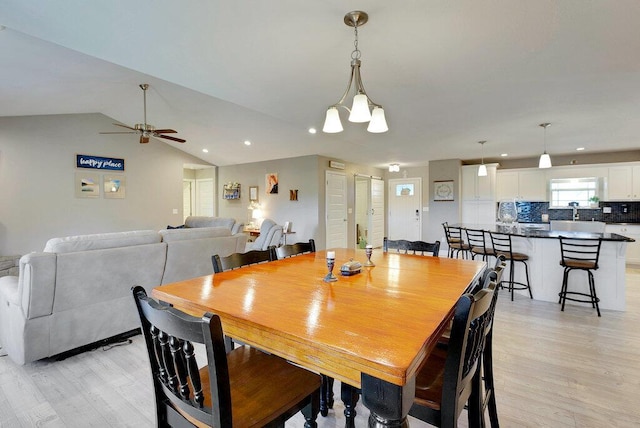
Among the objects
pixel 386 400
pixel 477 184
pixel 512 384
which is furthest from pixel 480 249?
pixel 386 400

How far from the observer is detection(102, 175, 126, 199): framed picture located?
21.4 feet

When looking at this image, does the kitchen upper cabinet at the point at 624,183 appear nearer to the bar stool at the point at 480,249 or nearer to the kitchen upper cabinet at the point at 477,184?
the kitchen upper cabinet at the point at 477,184

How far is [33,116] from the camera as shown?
561 cm

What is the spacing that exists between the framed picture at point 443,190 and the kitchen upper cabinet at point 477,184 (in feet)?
0.96

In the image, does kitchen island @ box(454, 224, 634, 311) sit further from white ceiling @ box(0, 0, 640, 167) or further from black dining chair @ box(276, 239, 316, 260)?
black dining chair @ box(276, 239, 316, 260)

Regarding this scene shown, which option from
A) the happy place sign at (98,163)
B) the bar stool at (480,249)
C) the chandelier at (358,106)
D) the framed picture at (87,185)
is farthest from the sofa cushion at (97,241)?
the happy place sign at (98,163)

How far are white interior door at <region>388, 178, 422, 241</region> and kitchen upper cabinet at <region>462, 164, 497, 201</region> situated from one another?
1492 mm

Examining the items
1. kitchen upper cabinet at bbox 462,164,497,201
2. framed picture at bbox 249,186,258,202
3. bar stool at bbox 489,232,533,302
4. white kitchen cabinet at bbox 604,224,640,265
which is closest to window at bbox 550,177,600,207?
white kitchen cabinet at bbox 604,224,640,265

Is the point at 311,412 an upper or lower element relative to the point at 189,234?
lower

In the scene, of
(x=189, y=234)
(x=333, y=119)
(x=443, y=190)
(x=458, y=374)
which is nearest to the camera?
(x=458, y=374)

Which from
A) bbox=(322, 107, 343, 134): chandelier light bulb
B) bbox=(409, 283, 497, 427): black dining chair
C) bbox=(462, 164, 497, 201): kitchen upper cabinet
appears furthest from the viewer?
bbox=(462, 164, 497, 201): kitchen upper cabinet

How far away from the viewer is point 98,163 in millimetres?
6383

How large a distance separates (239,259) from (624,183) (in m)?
7.46

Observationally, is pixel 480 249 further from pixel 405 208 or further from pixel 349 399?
pixel 405 208
